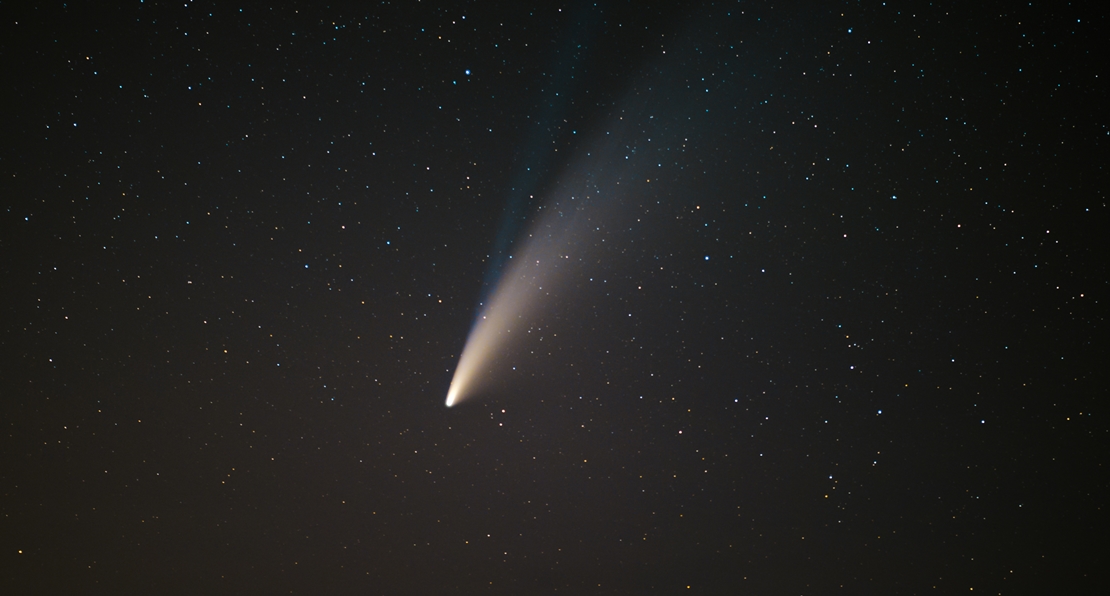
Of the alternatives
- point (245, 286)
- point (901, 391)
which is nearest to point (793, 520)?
point (901, 391)

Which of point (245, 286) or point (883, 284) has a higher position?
point (245, 286)

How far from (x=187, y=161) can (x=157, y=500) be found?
1.66 ft

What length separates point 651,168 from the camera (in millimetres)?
815

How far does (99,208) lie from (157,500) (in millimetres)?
439

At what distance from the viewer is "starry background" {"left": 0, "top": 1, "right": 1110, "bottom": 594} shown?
792 millimetres

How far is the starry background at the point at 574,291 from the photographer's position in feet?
→ 2.60

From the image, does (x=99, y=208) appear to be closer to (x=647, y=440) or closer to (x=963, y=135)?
(x=647, y=440)

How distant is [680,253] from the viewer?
0.82m

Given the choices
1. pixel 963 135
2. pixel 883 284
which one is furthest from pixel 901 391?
pixel 963 135

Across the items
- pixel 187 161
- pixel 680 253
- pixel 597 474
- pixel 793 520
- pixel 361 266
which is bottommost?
pixel 793 520

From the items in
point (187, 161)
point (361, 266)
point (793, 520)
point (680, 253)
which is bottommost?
point (793, 520)

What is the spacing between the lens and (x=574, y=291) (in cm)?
83

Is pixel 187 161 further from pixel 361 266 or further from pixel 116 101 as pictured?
pixel 361 266

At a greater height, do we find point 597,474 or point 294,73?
point 294,73
